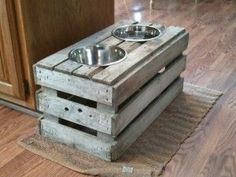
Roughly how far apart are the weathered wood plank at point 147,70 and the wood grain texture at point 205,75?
0.33 metres

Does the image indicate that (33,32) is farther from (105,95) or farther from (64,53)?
(105,95)

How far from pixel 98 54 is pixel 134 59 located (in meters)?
0.21

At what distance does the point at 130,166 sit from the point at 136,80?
0.34 metres

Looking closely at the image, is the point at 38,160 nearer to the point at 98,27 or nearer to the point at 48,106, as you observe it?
the point at 48,106

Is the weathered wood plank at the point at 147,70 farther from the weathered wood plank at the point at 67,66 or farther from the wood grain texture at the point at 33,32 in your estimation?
the wood grain texture at the point at 33,32

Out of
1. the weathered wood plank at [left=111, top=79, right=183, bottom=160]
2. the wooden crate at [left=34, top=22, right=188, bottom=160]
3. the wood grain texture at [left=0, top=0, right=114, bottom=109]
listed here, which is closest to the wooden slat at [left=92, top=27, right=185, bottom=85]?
the wooden crate at [left=34, top=22, right=188, bottom=160]

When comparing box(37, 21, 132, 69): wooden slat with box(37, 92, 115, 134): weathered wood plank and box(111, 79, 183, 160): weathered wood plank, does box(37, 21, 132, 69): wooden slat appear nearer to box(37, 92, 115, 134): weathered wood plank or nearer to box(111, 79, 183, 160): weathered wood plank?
box(37, 92, 115, 134): weathered wood plank

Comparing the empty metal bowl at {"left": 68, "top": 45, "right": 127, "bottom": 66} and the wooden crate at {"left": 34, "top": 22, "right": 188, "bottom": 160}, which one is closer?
the wooden crate at {"left": 34, "top": 22, "right": 188, "bottom": 160}

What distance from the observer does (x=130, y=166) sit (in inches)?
56.2

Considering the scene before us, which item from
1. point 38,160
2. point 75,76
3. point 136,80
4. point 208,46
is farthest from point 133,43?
point 208,46

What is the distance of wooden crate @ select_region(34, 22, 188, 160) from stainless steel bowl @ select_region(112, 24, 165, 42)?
0.10m

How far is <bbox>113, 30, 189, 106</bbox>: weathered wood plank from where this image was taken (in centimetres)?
134

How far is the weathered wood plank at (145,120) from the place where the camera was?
1.46 metres

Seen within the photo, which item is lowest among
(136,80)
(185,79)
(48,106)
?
(185,79)
